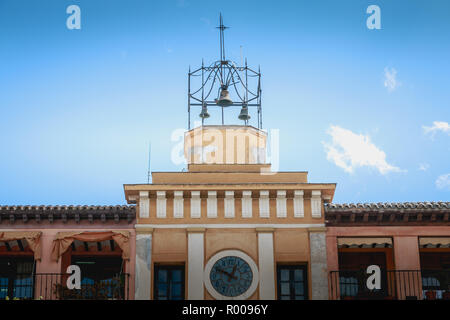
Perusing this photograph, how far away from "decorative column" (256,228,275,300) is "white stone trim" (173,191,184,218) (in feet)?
8.05

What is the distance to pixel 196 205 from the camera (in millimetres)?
25438

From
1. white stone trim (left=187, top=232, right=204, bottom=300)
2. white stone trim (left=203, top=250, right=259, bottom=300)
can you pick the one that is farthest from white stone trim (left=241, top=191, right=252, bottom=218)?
white stone trim (left=187, top=232, right=204, bottom=300)

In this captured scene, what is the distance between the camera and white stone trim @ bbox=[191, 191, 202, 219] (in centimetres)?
2534

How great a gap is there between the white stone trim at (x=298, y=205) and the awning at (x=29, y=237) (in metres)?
7.95

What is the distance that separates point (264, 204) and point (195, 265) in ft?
9.56

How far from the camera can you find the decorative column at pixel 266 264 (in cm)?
2462

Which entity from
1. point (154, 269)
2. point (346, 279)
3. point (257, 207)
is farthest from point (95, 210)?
point (346, 279)

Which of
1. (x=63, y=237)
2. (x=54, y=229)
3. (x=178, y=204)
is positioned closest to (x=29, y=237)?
(x=54, y=229)

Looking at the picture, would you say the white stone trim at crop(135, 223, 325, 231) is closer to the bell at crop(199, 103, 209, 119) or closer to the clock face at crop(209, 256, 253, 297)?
the clock face at crop(209, 256, 253, 297)

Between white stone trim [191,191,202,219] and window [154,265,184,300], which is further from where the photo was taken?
white stone trim [191,191,202,219]

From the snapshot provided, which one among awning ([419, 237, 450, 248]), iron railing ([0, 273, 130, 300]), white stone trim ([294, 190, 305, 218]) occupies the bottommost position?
iron railing ([0, 273, 130, 300])
